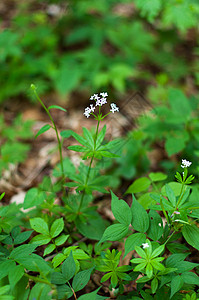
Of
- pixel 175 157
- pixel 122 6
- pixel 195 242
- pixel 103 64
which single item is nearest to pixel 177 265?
pixel 195 242

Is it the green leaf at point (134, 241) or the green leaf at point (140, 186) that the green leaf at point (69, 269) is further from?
the green leaf at point (140, 186)

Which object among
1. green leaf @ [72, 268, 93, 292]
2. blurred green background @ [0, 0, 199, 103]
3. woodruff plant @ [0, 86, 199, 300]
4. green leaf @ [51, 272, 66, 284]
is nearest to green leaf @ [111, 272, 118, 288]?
woodruff plant @ [0, 86, 199, 300]

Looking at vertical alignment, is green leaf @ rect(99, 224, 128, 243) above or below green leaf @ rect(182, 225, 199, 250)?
above

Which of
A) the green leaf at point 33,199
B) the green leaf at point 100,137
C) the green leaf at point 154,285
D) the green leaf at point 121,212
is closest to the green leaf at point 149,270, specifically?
the green leaf at point 154,285

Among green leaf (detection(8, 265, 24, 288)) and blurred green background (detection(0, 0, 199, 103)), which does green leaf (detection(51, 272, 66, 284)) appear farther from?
blurred green background (detection(0, 0, 199, 103))

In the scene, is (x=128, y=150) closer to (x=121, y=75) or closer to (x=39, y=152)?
(x=39, y=152)

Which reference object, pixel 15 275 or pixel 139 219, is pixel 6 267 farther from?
pixel 139 219
